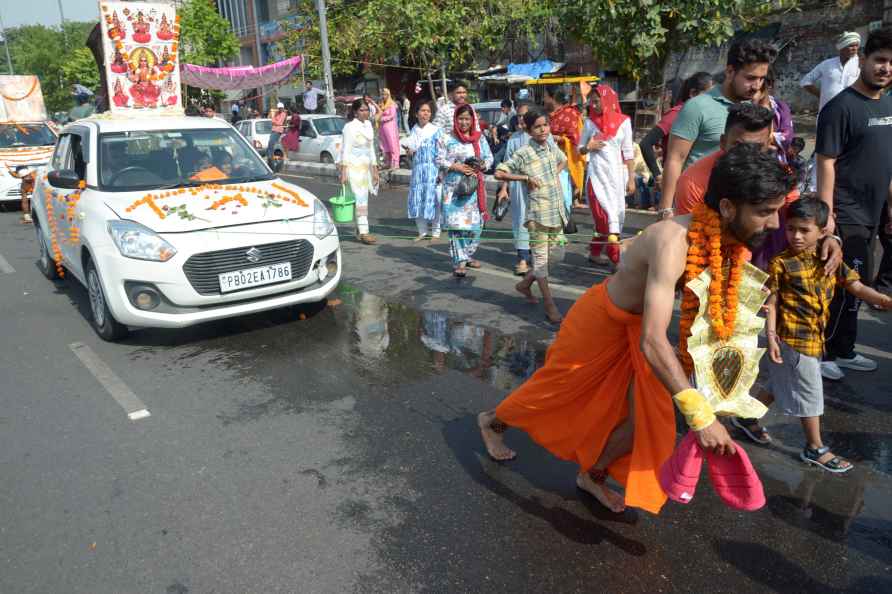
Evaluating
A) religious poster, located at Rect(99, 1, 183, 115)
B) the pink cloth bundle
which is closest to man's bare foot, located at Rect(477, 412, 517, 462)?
the pink cloth bundle

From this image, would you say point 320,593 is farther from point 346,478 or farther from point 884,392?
point 884,392

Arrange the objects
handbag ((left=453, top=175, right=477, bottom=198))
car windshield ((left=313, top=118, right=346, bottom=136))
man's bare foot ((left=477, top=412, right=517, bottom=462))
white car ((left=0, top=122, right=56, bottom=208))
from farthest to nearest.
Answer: car windshield ((left=313, top=118, right=346, bottom=136))
white car ((left=0, top=122, right=56, bottom=208))
handbag ((left=453, top=175, right=477, bottom=198))
man's bare foot ((left=477, top=412, right=517, bottom=462))

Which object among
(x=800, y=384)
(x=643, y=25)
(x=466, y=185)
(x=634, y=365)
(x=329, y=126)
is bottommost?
(x=800, y=384)

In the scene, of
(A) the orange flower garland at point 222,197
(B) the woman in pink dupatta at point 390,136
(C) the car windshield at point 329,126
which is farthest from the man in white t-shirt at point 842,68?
(C) the car windshield at point 329,126

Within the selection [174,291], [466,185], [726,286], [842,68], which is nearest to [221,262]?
[174,291]

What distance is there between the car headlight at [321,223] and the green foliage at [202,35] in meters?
30.4

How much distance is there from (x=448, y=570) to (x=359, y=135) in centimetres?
720

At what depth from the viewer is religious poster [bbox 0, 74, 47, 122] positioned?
1816 centimetres

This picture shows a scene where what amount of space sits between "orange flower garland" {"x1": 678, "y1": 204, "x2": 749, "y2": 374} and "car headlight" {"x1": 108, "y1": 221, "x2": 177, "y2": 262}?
152 inches

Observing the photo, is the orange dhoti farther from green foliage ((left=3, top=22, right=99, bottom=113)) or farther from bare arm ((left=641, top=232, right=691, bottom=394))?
green foliage ((left=3, top=22, right=99, bottom=113))

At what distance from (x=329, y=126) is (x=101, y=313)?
14.8 metres

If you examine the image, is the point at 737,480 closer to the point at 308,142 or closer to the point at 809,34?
the point at 308,142

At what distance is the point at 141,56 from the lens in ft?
26.3

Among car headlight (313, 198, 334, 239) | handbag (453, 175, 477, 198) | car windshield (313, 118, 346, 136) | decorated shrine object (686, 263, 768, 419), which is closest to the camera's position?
decorated shrine object (686, 263, 768, 419)
